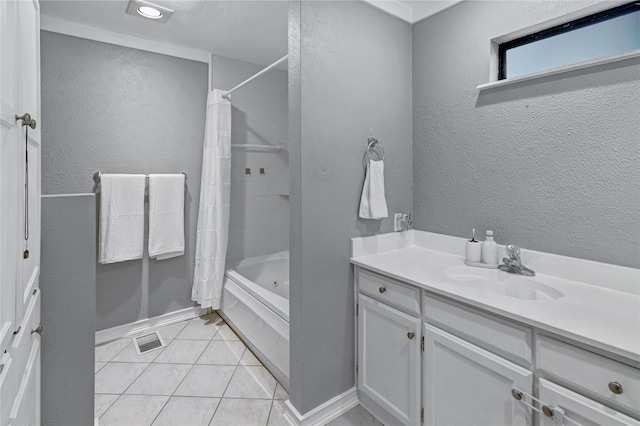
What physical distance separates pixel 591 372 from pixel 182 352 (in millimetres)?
2376

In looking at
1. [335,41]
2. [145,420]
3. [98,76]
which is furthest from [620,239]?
[98,76]

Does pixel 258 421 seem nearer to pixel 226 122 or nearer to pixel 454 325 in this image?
pixel 454 325

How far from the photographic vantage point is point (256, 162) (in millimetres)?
3057

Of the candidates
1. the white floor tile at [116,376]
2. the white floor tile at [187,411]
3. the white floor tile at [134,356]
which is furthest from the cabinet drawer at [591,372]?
the white floor tile at [134,356]

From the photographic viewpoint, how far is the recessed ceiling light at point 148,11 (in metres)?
1.93

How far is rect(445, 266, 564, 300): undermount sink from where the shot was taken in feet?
4.34

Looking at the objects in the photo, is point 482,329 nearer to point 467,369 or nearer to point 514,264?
point 467,369

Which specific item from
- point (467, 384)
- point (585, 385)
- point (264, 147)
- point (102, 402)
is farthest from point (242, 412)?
point (264, 147)

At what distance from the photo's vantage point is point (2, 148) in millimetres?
654

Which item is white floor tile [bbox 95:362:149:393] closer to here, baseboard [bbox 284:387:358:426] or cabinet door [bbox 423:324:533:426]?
baseboard [bbox 284:387:358:426]

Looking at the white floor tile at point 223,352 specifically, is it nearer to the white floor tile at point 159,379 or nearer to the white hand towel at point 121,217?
the white floor tile at point 159,379

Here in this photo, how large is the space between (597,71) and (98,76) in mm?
3110

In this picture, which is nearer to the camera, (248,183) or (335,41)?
(335,41)

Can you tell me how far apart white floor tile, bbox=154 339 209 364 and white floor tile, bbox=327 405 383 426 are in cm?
114
